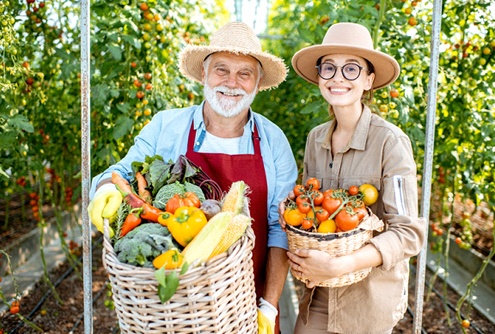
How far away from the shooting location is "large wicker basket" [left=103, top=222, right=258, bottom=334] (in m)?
1.45

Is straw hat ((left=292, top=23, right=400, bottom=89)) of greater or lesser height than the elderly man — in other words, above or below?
above

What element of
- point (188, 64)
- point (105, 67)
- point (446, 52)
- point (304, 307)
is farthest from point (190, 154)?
point (446, 52)

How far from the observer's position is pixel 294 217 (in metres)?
1.83

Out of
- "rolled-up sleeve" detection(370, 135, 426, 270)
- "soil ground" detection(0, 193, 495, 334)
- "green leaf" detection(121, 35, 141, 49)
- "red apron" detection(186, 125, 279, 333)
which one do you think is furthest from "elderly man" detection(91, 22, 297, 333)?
"soil ground" detection(0, 193, 495, 334)

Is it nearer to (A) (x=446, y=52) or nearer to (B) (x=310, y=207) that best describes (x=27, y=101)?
(B) (x=310, y=207)

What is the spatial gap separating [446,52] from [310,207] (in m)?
2.31

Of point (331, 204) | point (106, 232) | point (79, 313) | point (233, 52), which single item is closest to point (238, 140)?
point (233, 52)

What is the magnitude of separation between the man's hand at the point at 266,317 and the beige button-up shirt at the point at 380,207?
20cm

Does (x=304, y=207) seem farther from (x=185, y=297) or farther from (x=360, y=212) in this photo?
(x=185, y=297)

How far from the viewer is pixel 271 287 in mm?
2141

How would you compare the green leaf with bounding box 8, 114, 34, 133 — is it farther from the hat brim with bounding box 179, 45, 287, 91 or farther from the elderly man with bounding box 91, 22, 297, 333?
the hat brim with bounding box 179, 45, 287, 91

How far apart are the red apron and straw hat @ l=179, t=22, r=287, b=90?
1.39 ft

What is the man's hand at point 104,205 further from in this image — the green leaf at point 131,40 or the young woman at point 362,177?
the green leaf at point 131,40

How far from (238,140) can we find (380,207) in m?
0.69
